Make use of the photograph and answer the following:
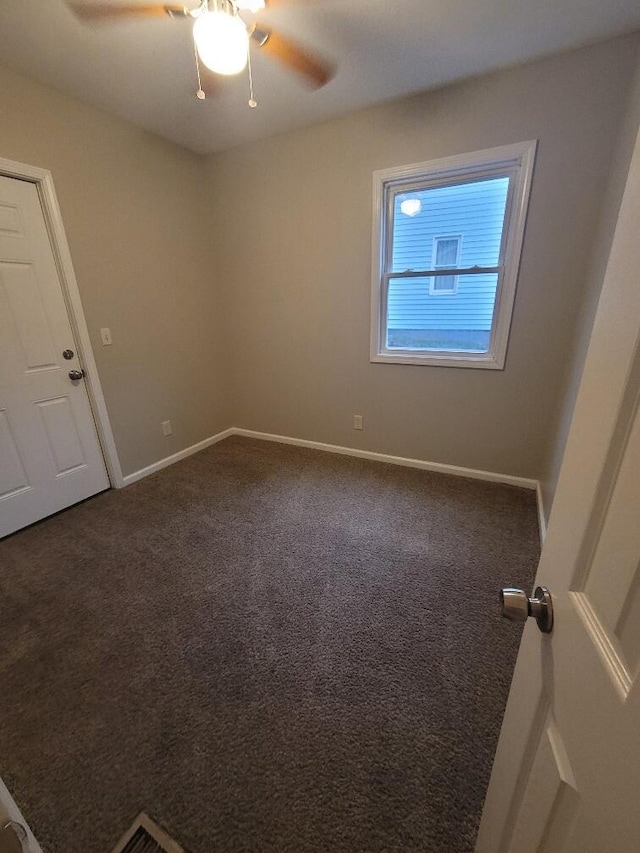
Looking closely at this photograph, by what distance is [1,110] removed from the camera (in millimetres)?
1812

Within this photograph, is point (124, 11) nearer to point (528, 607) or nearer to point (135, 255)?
point (135, 255)

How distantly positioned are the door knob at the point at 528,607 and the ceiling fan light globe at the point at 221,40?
75.1 inches

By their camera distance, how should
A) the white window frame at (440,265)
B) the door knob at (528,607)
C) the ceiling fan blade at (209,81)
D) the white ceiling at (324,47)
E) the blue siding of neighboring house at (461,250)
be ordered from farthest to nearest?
the white window frame at (440,265) → the blue siding of neighboring house at (461,250) → the ceiling fan blade at (209,81) → the white ceiling at (324,47) → the door knob at (528,607)

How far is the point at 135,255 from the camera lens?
2.55m

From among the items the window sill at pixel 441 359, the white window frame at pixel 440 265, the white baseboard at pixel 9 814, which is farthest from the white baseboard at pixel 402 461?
the white baseboard at pixel 9 814

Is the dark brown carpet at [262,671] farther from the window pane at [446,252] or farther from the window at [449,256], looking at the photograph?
the window pane at [446,252]

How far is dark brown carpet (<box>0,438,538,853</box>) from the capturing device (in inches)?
37.5

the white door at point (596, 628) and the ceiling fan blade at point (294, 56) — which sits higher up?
the ceiling fan blade at point (294, 56)

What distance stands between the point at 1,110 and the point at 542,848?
334 cm

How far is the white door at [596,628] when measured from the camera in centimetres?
34

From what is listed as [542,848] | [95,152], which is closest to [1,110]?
[95,152]

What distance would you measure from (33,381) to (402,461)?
272 cm

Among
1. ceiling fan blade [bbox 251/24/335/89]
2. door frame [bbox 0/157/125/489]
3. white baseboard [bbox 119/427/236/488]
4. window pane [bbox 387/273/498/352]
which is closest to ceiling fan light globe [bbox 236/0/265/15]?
ceiling fan blade [bbox 251/24/335/89]

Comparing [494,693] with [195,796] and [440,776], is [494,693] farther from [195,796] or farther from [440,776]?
[195,796]
